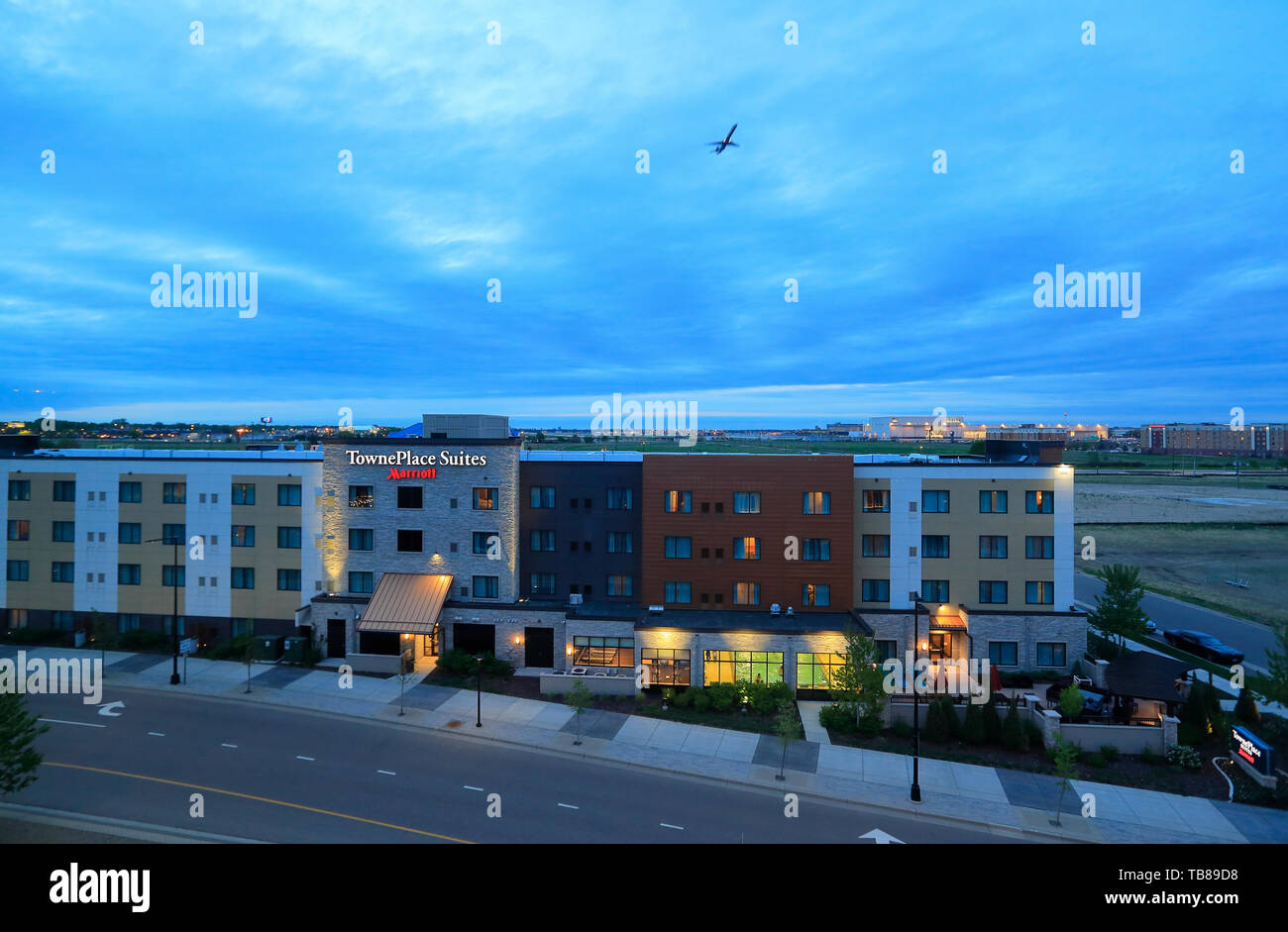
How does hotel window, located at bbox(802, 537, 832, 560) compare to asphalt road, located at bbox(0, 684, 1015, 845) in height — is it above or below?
above

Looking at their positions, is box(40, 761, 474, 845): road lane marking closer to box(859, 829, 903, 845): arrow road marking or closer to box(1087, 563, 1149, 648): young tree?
box(859, 829, 903, 845): arrow road marking

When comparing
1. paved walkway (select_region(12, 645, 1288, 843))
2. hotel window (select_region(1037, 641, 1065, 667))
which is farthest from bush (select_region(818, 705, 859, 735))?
hotel window (select_region(1037, 641, 1065, 667))

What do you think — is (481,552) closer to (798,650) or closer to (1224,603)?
(798,650)

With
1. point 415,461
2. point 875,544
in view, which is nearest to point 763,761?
point 875,544

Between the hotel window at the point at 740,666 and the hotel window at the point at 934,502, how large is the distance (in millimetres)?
13494

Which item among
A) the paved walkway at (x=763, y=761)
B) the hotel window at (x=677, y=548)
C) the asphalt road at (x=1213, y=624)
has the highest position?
the hotel window at (x=677, y=548)

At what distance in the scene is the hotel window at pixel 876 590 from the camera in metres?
39.1

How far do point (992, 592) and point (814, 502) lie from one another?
489 inches

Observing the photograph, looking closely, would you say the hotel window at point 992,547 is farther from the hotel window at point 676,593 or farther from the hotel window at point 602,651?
the hotel window at point 602,651

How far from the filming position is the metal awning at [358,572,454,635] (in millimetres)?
37500

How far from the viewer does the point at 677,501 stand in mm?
39500

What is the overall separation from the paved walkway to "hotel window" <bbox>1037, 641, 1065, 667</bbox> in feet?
46.1

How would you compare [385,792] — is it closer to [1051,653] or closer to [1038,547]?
[1051,653]

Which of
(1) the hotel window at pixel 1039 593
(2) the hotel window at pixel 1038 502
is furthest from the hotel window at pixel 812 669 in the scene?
(2) the hotel window at pixel 1038 502
